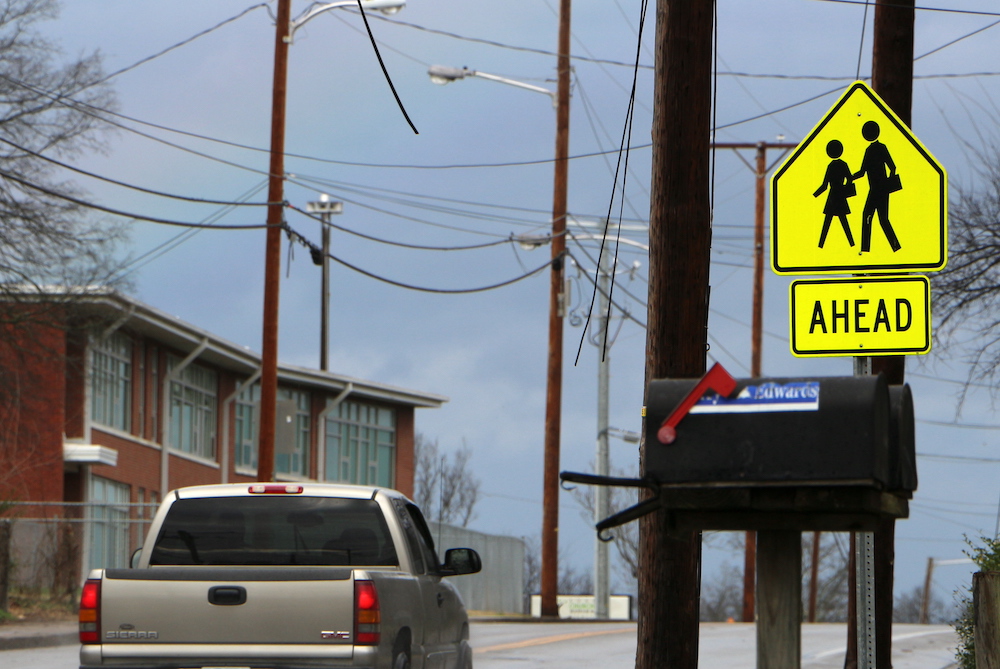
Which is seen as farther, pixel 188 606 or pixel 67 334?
pixel 67 334

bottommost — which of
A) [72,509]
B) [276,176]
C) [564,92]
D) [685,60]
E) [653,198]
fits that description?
[72,509]

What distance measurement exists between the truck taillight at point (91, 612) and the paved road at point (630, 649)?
7799 mm

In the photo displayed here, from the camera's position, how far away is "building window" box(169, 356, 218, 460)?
37781mm

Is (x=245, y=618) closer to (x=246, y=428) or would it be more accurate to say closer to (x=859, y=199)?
(x=859, y=199)

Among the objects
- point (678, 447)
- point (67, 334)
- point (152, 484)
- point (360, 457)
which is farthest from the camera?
point (360, 457)

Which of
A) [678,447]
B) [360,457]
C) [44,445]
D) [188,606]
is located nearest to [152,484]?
[44,445]

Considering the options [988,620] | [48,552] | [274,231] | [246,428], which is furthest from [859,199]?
[246,428]

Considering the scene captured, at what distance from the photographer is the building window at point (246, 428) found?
42156 millimetres

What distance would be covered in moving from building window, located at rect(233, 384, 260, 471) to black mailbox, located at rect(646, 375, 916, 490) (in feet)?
125

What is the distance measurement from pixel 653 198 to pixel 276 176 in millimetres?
16746

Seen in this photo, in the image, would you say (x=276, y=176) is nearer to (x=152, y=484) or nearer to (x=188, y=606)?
(x=152, y=484)

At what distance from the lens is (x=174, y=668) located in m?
8.51

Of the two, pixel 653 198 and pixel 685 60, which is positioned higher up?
pixel 685 60

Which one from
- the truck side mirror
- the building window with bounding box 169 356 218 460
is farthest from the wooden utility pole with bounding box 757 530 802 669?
the building window with bounding box 169 356 218 460
